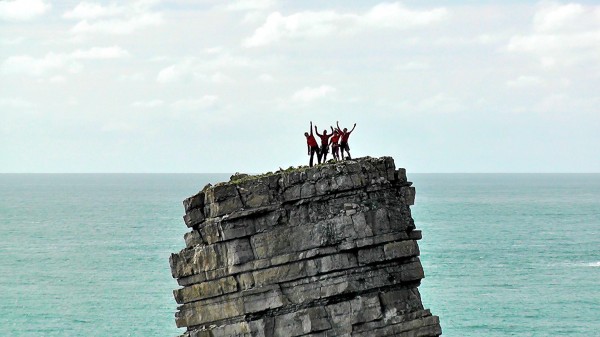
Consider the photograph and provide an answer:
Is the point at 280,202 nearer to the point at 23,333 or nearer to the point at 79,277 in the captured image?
the point at 23,333

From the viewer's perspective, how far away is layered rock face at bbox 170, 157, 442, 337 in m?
29.9

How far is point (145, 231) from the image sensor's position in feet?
567

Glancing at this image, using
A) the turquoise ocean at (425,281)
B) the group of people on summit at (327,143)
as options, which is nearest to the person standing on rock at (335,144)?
the group of people on summit at (327,143)

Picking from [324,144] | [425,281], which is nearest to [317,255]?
[324,144]

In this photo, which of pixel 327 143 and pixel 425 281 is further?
pixel 425 281

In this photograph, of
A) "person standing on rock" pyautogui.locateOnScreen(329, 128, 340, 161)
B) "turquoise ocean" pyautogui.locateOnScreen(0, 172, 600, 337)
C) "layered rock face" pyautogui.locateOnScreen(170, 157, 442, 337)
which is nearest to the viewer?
"layered rock face" pyautogui.locateOnScreen(170, 157, 442, 337)

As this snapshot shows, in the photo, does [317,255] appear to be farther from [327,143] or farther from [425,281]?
[425,281]

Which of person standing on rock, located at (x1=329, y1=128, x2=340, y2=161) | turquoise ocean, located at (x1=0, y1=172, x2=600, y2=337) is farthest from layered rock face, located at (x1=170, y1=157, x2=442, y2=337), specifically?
turquoise ocean, located at (x1=0, y1=172, x2=600, y2=337)

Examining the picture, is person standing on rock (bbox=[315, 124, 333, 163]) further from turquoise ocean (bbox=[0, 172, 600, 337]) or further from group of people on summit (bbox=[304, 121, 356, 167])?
turquoise ocean (bbox=[0, 172, 600, 337])

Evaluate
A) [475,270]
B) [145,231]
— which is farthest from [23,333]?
[145,231]

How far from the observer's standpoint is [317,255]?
29828mm

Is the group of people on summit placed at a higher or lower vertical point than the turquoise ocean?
higher

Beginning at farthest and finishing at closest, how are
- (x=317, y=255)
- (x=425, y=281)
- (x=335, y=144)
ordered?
(x=425, y=281) → (x=335, y=144) → (x=317, y=255)

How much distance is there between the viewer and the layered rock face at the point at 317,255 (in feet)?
98.1
